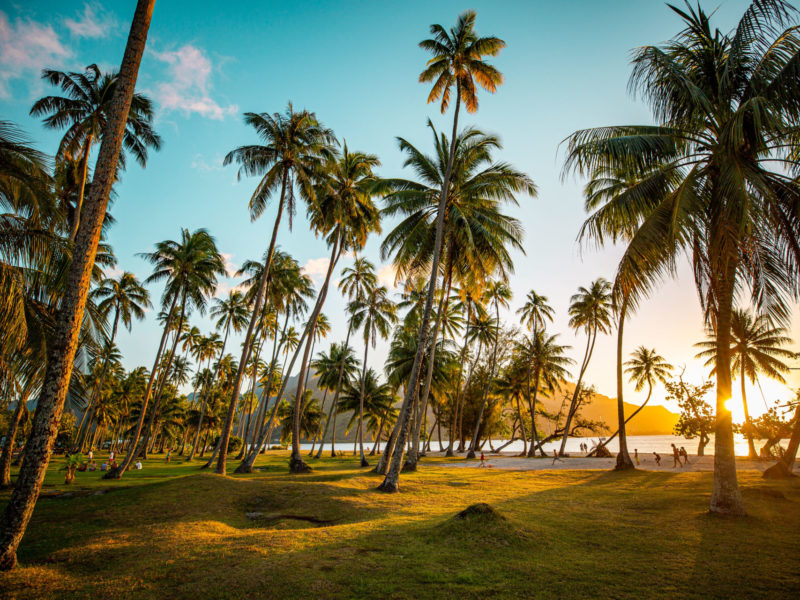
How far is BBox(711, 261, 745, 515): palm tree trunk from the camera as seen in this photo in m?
9.93

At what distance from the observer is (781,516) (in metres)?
9.93

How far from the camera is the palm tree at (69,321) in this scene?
5.91m

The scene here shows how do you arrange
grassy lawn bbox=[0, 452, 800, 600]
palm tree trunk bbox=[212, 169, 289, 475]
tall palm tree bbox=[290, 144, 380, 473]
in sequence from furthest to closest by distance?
tall palm tree bbox=[290, 144, 380, 473] → palm tree trunk bbox=[212, 169, 289, 475] → grassy lawn bbox=[0, 452, 800, 600]

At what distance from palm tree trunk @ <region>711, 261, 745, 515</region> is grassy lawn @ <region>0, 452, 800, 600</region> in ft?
2.09

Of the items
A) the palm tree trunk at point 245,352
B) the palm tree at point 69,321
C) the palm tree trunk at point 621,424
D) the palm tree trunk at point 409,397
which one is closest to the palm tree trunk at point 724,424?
the palm tree trunk at point 409,397

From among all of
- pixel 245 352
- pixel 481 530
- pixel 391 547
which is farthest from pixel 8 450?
pixel 481 530

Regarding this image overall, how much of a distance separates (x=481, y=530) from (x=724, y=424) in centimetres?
777

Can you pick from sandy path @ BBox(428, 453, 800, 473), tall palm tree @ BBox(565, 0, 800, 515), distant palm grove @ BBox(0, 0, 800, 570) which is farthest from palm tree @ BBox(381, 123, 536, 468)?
sandy path @ BBox(428, 453, 800, 473)

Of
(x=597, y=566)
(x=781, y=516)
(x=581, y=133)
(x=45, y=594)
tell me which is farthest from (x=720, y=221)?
(x=45, y=594)

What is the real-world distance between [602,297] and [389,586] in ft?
121

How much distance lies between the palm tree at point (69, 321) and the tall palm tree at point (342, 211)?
47.9 feet

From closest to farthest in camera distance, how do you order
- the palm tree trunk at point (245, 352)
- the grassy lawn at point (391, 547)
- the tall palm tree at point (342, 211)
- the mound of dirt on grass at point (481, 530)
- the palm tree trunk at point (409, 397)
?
the grassy lawn at point (391, 547), the mound of dirt on grass at point (481, 530), the palm tree trunk at point (409, 397), the palm tree trunk at point (245, 352), the tall palm tree at point (342, 211)

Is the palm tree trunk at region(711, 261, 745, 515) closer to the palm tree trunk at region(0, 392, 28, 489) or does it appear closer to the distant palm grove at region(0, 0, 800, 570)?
the distant palm grove at region(0, 0, 800, 570)

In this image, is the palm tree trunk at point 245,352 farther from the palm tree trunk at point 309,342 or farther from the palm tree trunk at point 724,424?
the palm tree trunk at point 724,424
